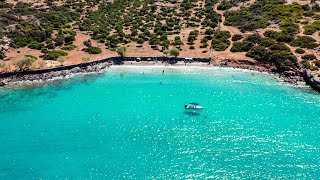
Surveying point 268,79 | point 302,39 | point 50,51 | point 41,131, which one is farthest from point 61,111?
point 302,39

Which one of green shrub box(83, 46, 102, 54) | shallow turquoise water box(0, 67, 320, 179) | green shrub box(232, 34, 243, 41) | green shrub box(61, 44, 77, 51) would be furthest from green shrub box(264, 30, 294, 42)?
green shrub box(61, 44, 77, 51)

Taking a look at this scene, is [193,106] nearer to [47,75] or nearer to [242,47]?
[242,47]

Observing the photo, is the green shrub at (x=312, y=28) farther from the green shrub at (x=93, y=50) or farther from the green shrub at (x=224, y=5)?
the green shrub at (x=93, y=50)

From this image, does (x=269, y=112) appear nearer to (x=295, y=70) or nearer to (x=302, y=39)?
(x=295, y=70)

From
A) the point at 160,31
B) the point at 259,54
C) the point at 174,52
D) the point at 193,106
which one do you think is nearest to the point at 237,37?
the point at 259,54

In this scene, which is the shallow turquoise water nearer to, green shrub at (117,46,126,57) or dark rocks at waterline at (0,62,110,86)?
dark rocks at waterline at (0,62,110,86)

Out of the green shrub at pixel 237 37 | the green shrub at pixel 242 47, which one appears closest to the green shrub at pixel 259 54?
the green shrub at pixel 242 47
